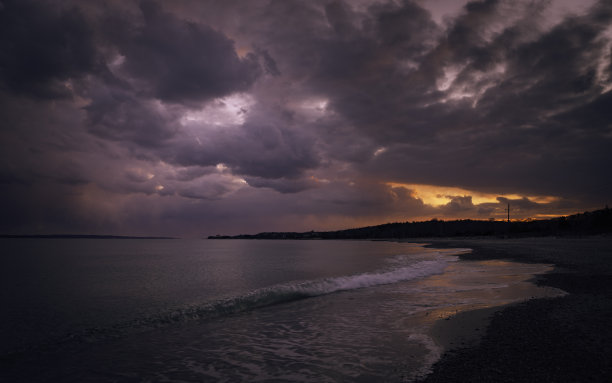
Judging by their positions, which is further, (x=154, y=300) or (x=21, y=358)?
(x=154, y=300)

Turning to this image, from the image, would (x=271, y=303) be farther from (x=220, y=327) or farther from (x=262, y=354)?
(x=262, y=354)

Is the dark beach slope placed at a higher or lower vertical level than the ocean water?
higher

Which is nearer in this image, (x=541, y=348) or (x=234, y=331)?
(x=541, y=348)

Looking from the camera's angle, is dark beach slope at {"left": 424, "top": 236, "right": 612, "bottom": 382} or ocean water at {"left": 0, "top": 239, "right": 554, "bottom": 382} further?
ocean water at {"left": 0, "top": 239, "right": 554, "bottom": 382}

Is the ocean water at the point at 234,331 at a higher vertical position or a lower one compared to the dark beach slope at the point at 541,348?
lower

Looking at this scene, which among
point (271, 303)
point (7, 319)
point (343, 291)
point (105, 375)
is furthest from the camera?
point (343, 291)

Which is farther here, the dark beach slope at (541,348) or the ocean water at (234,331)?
the ocean water at (234,331)

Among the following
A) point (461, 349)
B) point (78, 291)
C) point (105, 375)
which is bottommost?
point (78, 291)

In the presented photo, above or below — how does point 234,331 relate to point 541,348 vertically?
below

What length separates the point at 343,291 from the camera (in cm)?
1969

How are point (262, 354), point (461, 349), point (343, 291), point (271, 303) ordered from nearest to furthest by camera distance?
point (461, 349) → point (262, 354) → point (271, 303) → point (343, 291)

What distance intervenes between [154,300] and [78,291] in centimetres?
766

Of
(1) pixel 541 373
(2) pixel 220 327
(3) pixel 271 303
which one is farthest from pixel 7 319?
(1) pixel 541 373

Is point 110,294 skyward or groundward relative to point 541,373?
groundward
